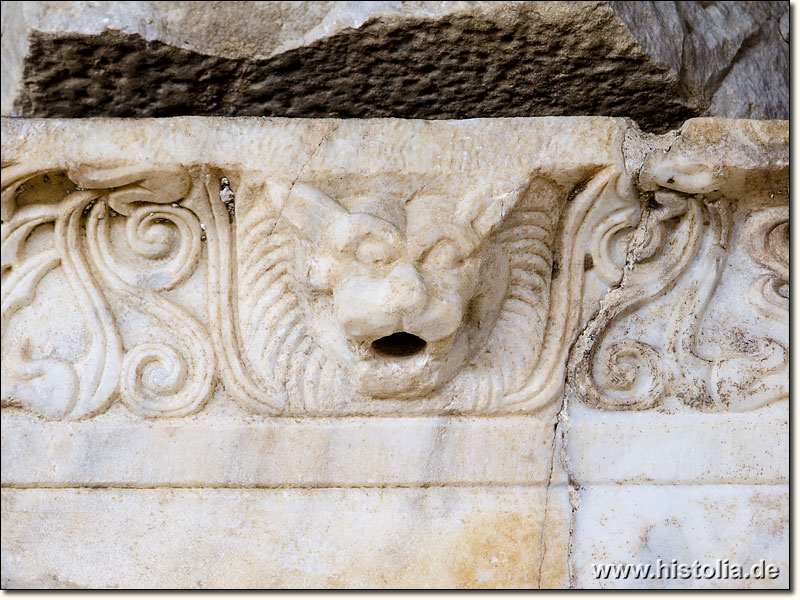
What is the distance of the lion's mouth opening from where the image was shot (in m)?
1.64

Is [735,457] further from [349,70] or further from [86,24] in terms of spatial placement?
[86,24]

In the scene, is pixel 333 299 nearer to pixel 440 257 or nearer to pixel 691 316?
pixel 440 257

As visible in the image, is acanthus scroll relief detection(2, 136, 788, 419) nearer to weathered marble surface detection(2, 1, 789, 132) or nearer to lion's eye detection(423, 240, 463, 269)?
lion's eye detection(423, 240, 463, 269)

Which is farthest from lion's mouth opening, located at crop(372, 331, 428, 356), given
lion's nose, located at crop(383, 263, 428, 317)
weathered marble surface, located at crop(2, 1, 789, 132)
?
weathered marble surface, located at crop(2, 1, 789, 132)

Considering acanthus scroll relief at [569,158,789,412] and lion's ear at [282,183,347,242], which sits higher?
lion's ear at [282,183,347,242]

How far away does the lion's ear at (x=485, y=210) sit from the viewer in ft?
5.21

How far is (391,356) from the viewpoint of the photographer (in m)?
1.63

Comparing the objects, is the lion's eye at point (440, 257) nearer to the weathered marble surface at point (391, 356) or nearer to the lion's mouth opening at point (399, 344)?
the weathered marble surface at point (391, 356)

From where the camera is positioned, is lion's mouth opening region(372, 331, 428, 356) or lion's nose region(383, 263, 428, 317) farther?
lion's mouth opening region(372, 331, 428, 356)

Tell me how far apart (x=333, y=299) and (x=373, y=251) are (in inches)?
4.8

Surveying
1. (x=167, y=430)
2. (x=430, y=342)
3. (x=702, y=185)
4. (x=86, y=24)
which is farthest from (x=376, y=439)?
(x=86, y=24)

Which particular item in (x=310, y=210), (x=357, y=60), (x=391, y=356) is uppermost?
(x=357, y=60)

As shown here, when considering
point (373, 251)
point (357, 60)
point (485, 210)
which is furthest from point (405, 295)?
point (357, 60)

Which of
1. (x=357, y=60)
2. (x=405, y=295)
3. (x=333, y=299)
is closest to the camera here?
(x=405, y=295)
